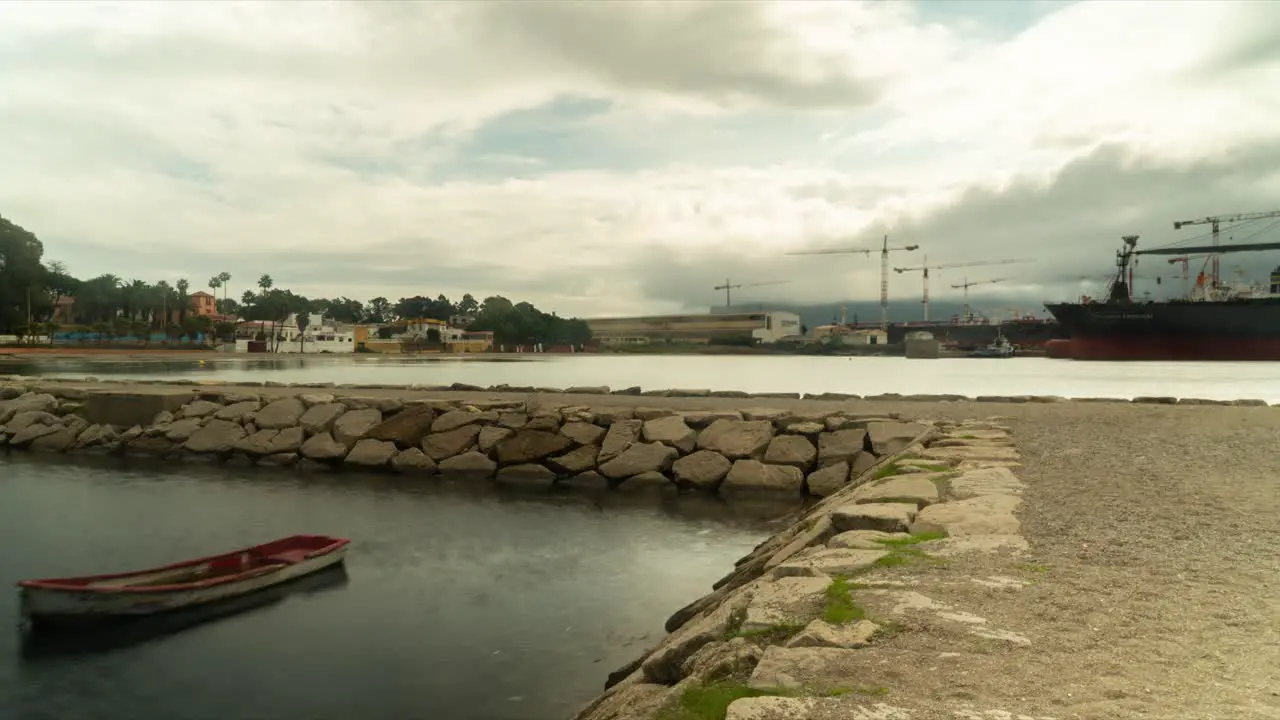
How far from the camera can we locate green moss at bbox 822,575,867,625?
12.6 ft

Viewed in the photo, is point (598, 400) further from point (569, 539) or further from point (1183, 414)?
point (1183, 414)

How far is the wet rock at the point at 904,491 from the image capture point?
6957 millimetres

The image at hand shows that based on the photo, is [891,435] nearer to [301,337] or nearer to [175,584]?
[175,584]

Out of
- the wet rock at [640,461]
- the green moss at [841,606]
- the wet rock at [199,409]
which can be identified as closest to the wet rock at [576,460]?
the wet rock at [640,461]

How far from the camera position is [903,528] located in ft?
A: 19.5

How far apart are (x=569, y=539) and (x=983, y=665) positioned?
10.00m

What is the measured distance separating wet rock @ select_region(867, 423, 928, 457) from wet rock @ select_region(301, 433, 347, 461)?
39.9 ft

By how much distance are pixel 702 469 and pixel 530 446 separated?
13.4ft

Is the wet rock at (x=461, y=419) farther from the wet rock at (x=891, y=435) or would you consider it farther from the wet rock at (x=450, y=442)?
the wet rock at (x=891, y=435)

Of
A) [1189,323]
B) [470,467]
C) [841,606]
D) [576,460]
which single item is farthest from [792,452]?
[1189,323]

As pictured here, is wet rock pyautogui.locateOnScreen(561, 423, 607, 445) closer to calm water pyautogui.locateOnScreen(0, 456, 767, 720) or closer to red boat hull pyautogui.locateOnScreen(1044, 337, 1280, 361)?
calm water pyautogui.locateOnScreen(0, 456, 767, 720)

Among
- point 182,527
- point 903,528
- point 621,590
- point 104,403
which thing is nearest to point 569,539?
point 621,590

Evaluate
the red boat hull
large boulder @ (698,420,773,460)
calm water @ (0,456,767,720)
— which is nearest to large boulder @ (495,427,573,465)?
calm water @ (0,456,767,720)

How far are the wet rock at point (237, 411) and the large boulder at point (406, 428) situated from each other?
169 inches
